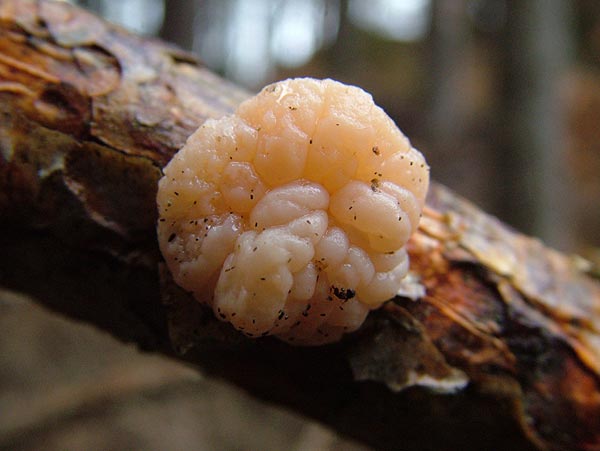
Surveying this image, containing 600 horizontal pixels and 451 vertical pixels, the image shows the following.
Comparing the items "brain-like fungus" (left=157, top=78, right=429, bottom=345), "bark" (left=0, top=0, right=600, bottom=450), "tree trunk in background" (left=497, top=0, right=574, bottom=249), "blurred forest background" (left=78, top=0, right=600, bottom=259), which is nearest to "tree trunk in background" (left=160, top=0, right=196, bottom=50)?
"blurred forest background" (left=78, top=0, right=600, bottom=259)

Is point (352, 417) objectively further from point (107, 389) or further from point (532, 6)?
point (532, 6)

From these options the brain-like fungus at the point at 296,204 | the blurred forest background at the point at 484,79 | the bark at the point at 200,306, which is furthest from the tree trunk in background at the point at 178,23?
the brain-like fungus at the point at 296,204

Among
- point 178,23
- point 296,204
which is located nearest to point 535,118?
point 178,23

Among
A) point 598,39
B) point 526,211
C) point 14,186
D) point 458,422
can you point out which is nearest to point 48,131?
point 14,186

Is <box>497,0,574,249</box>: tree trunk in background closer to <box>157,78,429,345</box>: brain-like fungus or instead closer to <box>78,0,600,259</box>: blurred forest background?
<box>78,0,600,259</box>: blurred forest background

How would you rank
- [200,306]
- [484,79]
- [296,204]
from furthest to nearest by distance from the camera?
1. [484,79]
2. [200,306]
3. [296,204]

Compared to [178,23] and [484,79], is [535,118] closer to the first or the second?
[178,23]
